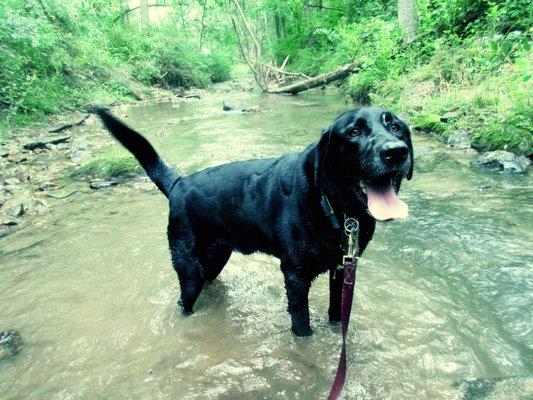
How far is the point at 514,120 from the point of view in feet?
19.0

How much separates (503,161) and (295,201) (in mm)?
4355

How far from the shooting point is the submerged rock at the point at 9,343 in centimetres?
273

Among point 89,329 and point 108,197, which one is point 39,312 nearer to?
point 89,329

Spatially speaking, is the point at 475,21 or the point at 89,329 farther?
the point at 475,21

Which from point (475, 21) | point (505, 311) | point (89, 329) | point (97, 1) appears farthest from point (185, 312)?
point (97, 1)

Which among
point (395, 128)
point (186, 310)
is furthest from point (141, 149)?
point (395, 128)

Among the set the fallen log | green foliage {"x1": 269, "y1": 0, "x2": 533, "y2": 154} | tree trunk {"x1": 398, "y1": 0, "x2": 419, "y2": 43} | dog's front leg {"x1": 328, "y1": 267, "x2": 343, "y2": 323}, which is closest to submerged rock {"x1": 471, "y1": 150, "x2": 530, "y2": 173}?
green foliage {"x1": 269, "y1": 0, "x2": 533, "y2": 154}

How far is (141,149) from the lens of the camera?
119 inches

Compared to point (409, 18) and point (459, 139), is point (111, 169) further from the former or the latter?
point (409, 18)

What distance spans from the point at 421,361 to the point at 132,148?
7.94 feet

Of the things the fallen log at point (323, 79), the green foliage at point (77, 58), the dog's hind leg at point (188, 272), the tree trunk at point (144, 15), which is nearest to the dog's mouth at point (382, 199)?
the dog's hind leg at point (188, 272)

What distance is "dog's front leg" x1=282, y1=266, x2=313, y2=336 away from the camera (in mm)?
2502

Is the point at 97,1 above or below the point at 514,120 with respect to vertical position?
above

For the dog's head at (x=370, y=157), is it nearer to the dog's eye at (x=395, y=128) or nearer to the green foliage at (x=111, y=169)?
the dog's eye at (x=395, y=128)
